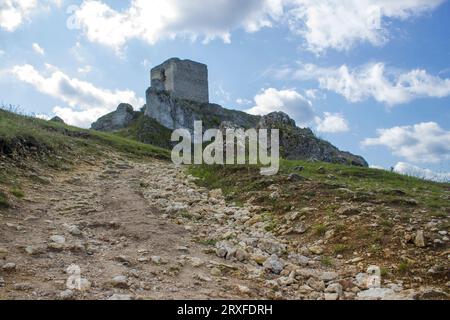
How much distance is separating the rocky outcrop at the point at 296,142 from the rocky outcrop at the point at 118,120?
153 feet

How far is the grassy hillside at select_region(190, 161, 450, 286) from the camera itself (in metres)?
7.86

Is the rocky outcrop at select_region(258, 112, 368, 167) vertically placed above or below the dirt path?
above

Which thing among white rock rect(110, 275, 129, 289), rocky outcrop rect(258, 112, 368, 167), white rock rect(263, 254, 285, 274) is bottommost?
white rock rect(110, 275, 129, 289)

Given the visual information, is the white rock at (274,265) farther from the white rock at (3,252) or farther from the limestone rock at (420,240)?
the white rock at (3,252)

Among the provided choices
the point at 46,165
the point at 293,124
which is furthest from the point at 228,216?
the point at 293,124

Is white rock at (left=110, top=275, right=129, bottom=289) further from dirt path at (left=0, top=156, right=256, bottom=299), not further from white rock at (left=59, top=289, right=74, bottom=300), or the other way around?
white rock at (left=59, top=289, right=74, bottom=300)

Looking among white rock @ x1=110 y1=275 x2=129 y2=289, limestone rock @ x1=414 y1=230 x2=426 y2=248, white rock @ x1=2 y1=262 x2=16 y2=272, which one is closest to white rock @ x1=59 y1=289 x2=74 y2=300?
white rock @ x1=110 y1=275 x2=129 y2=289

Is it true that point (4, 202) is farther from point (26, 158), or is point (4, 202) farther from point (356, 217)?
point (356, 217)

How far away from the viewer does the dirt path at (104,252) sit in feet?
21.4

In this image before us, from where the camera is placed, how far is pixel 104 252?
27.8 feet

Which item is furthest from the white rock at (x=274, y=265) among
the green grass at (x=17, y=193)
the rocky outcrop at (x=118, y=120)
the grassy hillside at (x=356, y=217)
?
the rocky outcrop at (x=118, y=120)

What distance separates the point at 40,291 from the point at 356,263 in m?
5.49

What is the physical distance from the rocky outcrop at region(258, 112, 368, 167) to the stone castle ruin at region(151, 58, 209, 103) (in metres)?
51.5
